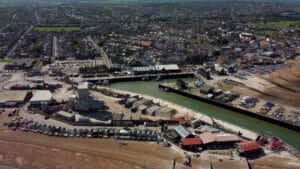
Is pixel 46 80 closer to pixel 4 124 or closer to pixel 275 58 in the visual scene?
pixel 4 124

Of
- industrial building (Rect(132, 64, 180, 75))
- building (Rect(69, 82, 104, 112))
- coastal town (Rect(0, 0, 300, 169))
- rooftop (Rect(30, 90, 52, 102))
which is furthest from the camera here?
industrial building (Rect(132, 64, 180, 75))

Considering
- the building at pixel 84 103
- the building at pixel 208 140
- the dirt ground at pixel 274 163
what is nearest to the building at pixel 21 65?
the building at pixel 84 103

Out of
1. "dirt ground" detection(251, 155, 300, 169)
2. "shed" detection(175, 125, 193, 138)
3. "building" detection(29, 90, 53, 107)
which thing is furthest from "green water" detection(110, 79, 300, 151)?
"building" detection(29, 90, 53, 107)

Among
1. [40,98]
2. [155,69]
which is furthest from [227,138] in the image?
[155,69]

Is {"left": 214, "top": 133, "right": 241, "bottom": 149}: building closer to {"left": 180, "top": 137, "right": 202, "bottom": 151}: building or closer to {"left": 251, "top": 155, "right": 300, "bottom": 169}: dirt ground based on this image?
{"left": 180, "top": 137, "right": 202, "bottom": 151}: building

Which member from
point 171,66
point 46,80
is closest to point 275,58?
point 171,66

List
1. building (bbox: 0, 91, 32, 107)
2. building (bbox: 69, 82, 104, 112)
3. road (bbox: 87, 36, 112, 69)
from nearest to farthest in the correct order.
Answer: building (bbox: 69, 82, 104, 112) → building (bbox: 0, 91, 32, 107) → road (bbox: 87, 36, 112, 69)
